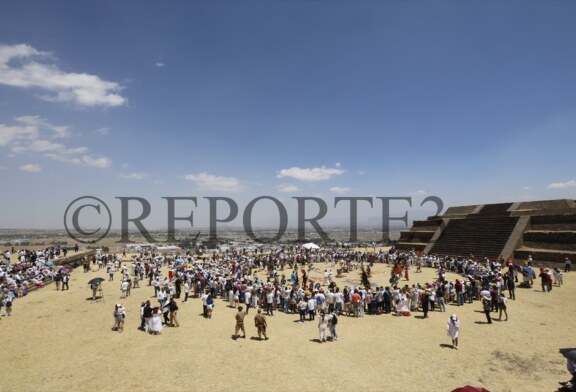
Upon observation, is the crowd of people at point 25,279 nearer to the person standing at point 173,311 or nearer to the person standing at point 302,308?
the person standing at point 173,311

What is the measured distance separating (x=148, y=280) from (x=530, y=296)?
2595 centimetres

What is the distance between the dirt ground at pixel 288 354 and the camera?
956 centimetres

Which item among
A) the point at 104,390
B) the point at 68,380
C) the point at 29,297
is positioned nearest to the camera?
the point at 104,390

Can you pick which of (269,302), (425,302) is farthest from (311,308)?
(425,302)

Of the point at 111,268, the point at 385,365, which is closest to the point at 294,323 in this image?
the point at 385,365

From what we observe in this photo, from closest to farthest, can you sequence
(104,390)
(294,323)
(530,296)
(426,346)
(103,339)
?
(104,390) < (426,346) < (103,339) < (294,323) < (530,296)

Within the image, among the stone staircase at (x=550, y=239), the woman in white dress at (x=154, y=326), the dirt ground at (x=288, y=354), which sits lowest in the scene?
the dirt ground at (x=288, y=354)

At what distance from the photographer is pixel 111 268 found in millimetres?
27141

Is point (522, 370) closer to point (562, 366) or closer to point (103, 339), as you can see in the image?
point (562, 366)

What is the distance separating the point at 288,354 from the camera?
454 inches

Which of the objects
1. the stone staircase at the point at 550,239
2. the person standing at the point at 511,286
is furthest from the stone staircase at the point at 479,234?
the person standing at the point at 511,286

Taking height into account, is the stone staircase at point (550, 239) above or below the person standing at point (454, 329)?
above

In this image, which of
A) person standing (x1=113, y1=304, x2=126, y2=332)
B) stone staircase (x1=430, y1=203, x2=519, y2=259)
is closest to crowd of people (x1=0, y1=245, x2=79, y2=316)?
person standing (x1=113, y1=304, x2=126, y2=332)

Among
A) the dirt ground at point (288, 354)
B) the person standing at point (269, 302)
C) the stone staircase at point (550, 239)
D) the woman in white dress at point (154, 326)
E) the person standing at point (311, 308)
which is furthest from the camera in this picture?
the stone staircase at point (550, 239)
